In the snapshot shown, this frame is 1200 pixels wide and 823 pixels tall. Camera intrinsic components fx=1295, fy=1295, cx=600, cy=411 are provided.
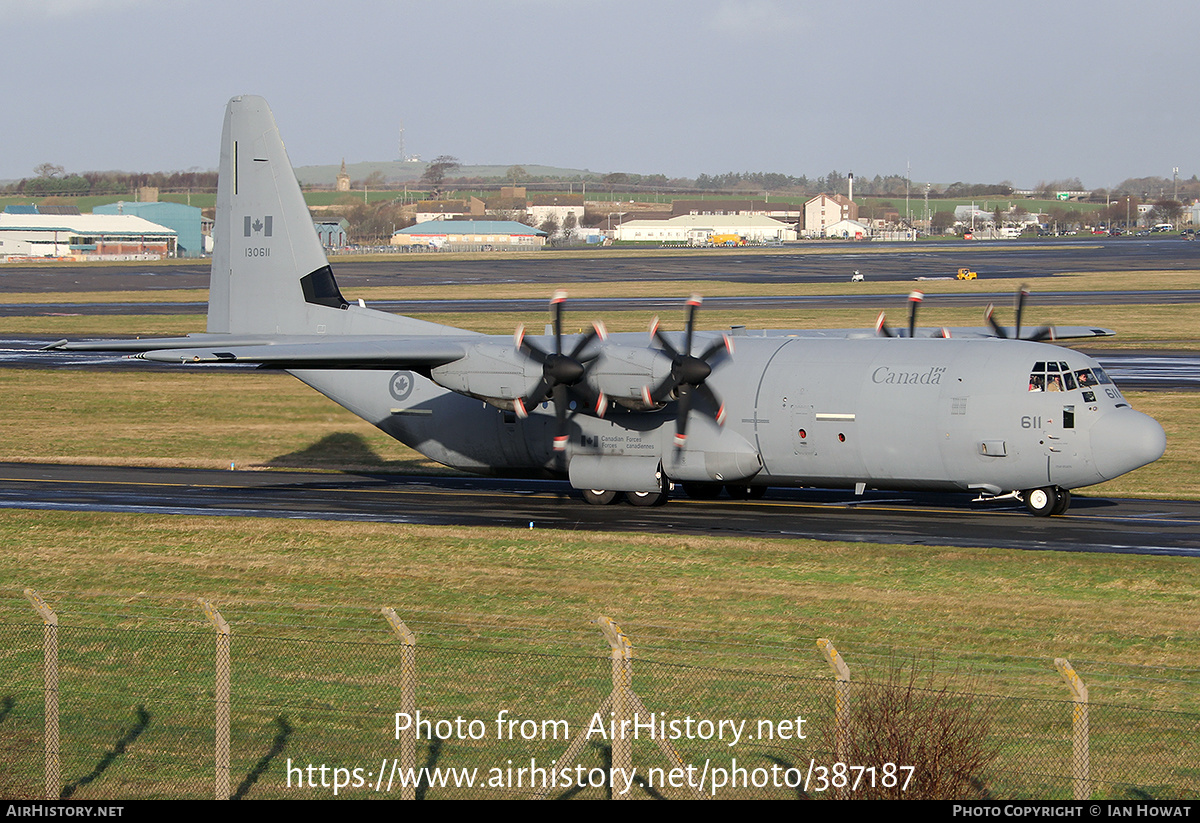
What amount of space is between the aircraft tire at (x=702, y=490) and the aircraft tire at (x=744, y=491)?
1.26 ft

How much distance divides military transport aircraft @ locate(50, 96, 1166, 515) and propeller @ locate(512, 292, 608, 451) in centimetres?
5

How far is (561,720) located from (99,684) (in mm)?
7125

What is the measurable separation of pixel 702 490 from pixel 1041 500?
8.56 meters

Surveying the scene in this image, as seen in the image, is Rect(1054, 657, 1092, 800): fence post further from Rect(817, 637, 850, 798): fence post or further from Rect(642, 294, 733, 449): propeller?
Rect(642, 294, 733, 449): propeller

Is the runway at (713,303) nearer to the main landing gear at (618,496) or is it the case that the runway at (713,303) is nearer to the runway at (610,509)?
the runway at (610,509)

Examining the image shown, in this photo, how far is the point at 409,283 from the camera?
4614 inches

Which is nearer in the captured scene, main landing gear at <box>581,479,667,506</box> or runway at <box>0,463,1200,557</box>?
runway at <box>0,463,1200,557</box>

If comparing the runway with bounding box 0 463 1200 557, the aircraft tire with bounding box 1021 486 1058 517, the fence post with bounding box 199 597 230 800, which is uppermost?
the fence post with bounding box 199 597 230 800

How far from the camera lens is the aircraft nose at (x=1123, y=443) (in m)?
27.5

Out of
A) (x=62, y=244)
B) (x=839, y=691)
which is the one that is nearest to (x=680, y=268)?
(x=62, y=244)

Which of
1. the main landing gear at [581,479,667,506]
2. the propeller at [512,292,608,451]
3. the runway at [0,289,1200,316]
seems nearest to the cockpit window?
the main landing gear at [581,479,667,506]

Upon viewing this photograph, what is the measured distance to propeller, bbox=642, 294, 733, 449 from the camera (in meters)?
29.3
